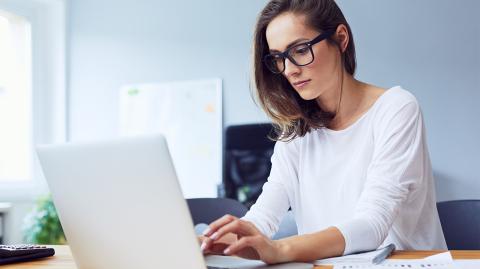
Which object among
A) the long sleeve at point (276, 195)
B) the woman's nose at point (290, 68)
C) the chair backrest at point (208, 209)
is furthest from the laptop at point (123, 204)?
the chair backrest at point (208, 209)

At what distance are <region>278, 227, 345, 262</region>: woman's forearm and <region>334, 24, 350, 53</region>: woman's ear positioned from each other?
0.56 meters

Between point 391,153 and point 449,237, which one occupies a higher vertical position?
point 391,153

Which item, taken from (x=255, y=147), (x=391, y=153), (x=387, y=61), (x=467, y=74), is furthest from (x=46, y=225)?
(x=391, y=153)

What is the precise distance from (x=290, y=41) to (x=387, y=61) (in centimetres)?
254

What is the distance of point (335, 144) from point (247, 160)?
246 cm

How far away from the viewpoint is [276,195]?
5.07 feet

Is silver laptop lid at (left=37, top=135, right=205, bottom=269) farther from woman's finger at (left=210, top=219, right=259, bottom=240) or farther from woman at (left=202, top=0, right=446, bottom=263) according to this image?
woman at (left=202, top=0, right=446, bottom=263)

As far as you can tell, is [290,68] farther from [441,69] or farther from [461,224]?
[441,69]

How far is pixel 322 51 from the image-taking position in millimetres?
1465

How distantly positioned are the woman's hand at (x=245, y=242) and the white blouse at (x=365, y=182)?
7.2 inches

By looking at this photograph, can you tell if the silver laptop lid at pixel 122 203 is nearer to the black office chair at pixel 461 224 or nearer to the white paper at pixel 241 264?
the white paper at pixel 241 264

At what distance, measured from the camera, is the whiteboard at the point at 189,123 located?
421cm

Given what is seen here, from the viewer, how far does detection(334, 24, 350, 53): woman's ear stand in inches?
59.5

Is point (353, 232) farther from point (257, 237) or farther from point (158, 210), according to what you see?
point (158, 210)
